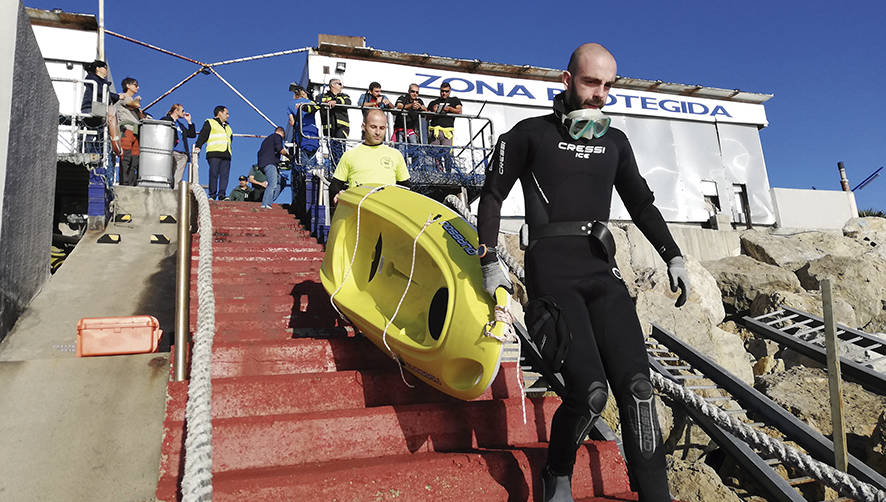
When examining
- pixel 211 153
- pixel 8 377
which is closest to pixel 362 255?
pixel 8 377

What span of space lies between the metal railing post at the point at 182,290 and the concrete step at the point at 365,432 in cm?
42

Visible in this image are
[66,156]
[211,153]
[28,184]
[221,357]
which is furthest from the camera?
[211,153]

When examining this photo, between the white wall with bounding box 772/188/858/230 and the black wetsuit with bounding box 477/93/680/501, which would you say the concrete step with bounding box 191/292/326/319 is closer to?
the black wetsuit with bounding box 477/93/680/501

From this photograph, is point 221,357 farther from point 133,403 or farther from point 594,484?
point 594,484

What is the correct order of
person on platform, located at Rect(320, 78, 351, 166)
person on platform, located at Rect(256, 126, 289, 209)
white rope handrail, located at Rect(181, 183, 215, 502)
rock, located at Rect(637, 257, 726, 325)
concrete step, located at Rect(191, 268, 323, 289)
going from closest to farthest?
1. white rope handrail, located at Rect(181, 183, 215, 502)
2. concrete step, located at Rect(191, 268, 323, 289)
3. rock, located at Rect(637, 257, 726, 325)
4. person on platform, located at Rect(320, 78, 351, 166)
5. person on platform, located at Rect(256, 126, 289, 209)

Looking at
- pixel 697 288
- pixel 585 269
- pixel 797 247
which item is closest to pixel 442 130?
pixel 697 288

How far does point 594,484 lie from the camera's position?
270 centimetres

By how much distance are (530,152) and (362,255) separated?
1728mm

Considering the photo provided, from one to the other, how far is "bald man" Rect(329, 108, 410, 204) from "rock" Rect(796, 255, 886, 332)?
7.53 metres

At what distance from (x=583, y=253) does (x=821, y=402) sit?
3.67 metres

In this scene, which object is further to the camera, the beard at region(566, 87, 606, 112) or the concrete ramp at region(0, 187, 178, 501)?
the beard at region(566, 87, 606, 112)

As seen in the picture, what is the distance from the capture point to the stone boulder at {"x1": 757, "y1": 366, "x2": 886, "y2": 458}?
4.38 metres

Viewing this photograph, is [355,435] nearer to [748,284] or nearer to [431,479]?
[431,479]

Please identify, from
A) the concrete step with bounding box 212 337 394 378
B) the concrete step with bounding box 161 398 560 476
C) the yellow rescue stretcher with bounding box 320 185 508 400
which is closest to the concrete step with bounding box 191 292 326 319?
the yellow rescue stretcher with bounding box 320 185 508 400
